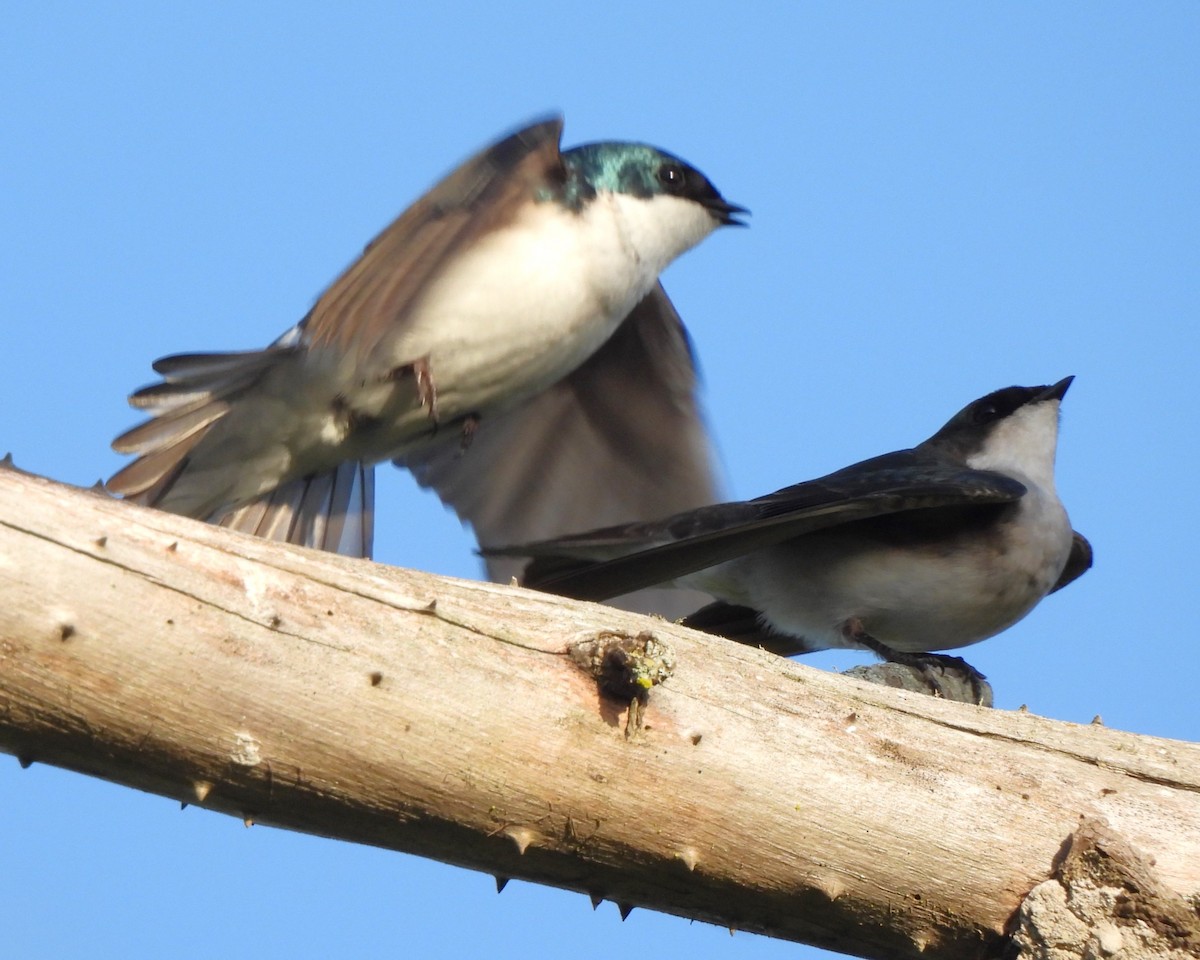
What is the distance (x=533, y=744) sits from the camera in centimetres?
281

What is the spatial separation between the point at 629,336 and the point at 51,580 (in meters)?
3.84

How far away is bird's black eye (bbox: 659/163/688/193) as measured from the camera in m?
5.62

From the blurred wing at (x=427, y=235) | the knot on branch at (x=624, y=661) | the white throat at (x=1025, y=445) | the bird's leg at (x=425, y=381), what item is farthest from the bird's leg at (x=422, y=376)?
the knot on branch at (x=624, y=661)

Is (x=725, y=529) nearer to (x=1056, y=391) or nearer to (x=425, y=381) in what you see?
(x=425, y=381)

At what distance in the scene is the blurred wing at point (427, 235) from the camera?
469 cm

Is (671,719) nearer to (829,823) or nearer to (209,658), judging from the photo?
(829,823)

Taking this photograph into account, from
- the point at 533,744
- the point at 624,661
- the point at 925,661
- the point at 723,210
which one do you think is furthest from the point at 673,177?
the point at 533,744

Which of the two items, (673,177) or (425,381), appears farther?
(673,177)

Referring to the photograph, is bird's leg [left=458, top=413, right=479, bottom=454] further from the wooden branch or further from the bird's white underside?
the wooden branch

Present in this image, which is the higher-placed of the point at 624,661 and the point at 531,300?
the point at 531,300

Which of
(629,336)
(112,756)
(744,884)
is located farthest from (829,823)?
(629,336)

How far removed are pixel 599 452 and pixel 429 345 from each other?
129cm

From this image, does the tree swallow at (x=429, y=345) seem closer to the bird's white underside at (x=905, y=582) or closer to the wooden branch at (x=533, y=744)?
the bird's white underside at (x=905, y=582)

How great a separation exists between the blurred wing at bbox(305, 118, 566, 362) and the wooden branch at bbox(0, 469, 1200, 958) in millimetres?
1880
